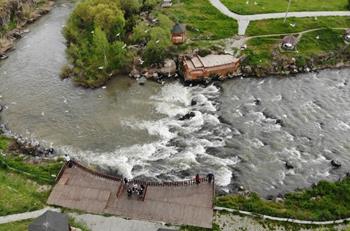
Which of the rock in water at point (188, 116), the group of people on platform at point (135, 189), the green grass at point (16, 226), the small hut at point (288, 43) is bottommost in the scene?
the rock in water at point (188, 116)

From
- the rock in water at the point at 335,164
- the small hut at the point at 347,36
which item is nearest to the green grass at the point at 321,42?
the small hut at the point at 347,36

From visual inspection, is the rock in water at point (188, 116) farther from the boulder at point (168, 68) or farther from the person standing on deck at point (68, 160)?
the person standing on deck at point (68, 160)

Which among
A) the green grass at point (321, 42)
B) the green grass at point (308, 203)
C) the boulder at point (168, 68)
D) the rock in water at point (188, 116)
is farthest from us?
the green grass at point (321, 42)

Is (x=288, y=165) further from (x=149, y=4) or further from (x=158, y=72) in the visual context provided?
(x=149, y=4)

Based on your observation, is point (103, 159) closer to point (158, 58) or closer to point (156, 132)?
point (156, 132)

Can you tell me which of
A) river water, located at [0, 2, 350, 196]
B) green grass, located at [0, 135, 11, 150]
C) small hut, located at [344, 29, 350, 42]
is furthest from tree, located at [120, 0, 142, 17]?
small hut, located at [344, 29, 350, 42]

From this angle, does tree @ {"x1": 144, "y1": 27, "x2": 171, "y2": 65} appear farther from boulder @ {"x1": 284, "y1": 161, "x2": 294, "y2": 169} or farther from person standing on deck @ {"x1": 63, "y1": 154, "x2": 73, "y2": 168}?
boulder @ {"x1": 284, "y1": 161, "x2": 294, "y2": 169}

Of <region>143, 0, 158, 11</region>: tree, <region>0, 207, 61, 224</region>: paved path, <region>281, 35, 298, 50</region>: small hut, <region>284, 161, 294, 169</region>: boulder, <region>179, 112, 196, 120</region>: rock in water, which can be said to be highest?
<region>143, 0, 158, 11</region>: tree
